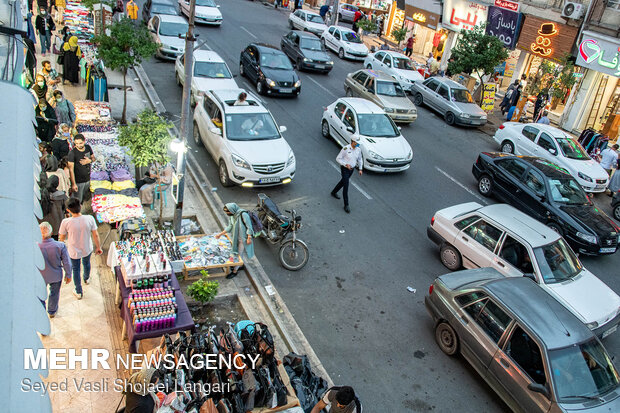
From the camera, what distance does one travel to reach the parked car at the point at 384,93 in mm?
19828

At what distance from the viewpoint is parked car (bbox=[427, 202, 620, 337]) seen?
9289 mm

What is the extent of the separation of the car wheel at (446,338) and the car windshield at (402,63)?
753 inches

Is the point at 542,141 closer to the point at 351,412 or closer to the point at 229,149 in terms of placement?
the point at 229,149

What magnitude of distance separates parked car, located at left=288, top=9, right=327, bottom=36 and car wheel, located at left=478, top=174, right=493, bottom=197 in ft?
67.9

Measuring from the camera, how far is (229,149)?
12750mm

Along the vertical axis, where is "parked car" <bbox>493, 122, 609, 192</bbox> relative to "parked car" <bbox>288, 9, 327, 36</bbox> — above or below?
below

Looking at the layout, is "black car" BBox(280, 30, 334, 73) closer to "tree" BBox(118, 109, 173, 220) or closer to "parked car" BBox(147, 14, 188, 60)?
"parked car" BBox(147, 14, 188, 60)

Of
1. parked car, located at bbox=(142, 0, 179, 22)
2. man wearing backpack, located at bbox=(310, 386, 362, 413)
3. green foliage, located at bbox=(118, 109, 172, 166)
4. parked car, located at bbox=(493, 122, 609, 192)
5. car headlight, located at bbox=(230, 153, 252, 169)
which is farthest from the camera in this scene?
parked car, located at bbox=(142, 0, 179, 22)

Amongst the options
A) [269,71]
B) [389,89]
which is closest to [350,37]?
[389,89]

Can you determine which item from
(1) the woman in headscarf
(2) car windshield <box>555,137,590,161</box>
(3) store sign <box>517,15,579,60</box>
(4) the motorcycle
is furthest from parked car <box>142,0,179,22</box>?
(2) car windshield <box>555,137,590,161</box>

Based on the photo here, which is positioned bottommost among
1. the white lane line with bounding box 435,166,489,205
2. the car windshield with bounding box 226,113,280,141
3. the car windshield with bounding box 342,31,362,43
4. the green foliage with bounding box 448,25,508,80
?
the white lane line with bounding box 435,166,489,205

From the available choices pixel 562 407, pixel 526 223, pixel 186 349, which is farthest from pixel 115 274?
pixel 526 223

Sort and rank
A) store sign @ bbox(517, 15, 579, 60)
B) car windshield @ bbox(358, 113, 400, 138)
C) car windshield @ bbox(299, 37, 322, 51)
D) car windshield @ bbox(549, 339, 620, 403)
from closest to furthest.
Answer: car windshield @ bbox(549, 339, 620, 403)
car windshield @ bbox(358, 113, 400, 138)
store sign @ bbox(517, 15, 579, 60)
car windshield @ bbox(299, 37, 322, 51)

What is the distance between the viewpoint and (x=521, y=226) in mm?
10266
